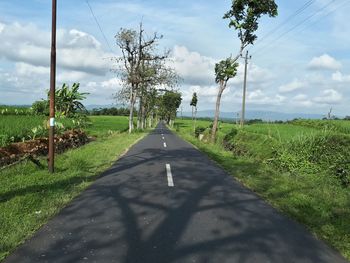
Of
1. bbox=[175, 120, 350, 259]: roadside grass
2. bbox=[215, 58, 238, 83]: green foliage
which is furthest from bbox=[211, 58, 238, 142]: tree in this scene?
bbox=[175, 120, 350, 259]: roadside grass

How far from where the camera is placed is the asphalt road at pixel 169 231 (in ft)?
17.2

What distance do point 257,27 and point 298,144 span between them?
1234cm

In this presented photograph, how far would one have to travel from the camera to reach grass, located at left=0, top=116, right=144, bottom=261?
6237 mm

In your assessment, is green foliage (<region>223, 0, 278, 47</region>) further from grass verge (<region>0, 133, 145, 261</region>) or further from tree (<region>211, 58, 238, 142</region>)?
grass verge (<region>0, 133, 145, 261</region>)

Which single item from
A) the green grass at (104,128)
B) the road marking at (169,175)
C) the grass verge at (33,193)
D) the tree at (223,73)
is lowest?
the green grass at (104,128)

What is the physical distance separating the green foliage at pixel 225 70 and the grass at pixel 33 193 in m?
16.6

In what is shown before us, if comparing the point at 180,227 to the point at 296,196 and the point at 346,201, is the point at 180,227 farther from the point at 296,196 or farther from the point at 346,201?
the point at 346,201

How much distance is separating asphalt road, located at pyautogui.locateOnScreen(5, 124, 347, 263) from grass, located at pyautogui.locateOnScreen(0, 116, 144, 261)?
245mm

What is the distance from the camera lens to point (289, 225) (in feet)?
23.6

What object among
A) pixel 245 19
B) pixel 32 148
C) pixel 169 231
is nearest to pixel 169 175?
pixel 169 231

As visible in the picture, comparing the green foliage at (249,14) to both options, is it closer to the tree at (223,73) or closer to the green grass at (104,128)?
the tree at (223,73)

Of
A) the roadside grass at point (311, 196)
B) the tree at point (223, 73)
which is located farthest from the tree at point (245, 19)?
the roadside grass at point (311, 196)

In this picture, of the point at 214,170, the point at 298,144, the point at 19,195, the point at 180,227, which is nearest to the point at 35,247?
the point at 180,227

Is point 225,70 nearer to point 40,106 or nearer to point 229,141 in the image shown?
point 229,141
